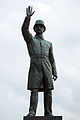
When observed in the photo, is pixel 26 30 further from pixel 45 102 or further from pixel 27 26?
pixel 45 102

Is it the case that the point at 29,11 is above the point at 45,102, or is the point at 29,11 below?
above

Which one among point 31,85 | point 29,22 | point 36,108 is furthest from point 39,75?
point 29,22

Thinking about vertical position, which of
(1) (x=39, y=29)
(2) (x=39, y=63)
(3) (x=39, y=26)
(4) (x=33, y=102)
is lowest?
(4) (x=33, y=102)

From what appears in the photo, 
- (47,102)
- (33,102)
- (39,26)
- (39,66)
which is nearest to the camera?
(33,102)

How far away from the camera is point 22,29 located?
12336mm

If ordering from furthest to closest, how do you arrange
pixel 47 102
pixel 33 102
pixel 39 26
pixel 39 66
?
1. pixel 39 26
2. pixel 39 66
3. pixel 47 102
4. pixel 33 102

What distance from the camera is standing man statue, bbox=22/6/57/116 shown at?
39.1 ft

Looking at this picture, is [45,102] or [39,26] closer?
[45,102]

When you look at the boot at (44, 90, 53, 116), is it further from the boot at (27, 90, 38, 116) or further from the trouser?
the boot at (27, 90, 38, 116)

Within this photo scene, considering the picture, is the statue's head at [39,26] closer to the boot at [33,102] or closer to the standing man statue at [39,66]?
the standing man statue at [39,66]

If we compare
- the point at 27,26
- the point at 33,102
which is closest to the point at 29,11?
the point at 27,26

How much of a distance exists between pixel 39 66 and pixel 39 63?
112 millimetres

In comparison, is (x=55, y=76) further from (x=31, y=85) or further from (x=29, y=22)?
(x=29, y=22)

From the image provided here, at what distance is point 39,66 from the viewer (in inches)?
480
